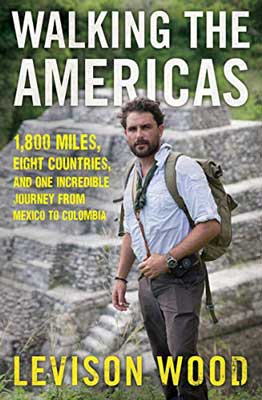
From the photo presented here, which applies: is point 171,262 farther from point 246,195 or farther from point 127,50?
point 246,195

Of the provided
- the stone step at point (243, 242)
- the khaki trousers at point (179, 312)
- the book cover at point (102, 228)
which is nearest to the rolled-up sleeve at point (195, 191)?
the khaki trousers at point (179, 312)

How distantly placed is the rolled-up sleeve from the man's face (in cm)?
23

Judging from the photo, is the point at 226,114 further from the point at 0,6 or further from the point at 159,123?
the point at 159,123

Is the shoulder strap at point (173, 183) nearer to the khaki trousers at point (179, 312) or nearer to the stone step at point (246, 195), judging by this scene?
the khaki trousers at point (179, 312)

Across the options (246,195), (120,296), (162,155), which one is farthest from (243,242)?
(162,155)

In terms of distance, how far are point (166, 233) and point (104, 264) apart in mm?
8195

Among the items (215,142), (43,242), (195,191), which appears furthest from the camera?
(215,142)

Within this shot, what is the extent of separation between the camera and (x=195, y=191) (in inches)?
162

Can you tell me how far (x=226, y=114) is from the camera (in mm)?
14250

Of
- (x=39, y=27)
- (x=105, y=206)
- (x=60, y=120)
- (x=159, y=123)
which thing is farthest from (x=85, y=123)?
(x=159, y=123)

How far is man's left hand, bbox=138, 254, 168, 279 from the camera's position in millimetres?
4172

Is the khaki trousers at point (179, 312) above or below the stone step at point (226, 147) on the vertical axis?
below

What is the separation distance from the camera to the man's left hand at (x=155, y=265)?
13.7 ft

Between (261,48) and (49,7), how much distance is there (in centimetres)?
336
